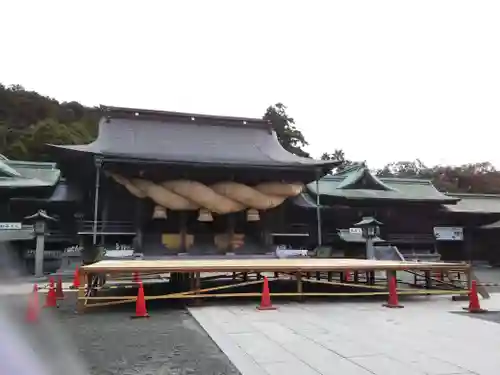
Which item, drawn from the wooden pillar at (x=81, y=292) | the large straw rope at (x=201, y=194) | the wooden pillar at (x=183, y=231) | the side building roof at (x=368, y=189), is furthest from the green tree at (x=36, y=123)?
the wooden pillar at (x=81, y=292)

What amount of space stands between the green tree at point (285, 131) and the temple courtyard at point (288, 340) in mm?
51830

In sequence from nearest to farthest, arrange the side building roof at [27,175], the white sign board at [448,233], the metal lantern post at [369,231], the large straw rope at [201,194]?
the large straw rope at [201,194] < the metal lantern post at [369,231] < the side building roof at [27,175] < the white sign board at [448,233]

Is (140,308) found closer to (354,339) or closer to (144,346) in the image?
(144,346)

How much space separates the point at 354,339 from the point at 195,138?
17.0 meters

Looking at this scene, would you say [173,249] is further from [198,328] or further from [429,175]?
[429,175]

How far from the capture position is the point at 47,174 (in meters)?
23.8

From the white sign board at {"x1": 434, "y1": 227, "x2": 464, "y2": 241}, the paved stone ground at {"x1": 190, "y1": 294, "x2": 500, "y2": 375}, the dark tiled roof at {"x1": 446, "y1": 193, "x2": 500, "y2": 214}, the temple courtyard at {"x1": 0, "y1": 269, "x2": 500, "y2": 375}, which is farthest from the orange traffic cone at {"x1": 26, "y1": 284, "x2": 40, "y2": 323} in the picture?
the dark tiled roof at {"x1": 446, "y1": 193, "x2": 500, "y2": 214}

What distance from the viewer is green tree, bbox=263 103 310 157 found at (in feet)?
201

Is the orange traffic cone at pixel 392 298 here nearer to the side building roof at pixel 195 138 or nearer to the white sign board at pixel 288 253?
the white sign board at pixel 288 253

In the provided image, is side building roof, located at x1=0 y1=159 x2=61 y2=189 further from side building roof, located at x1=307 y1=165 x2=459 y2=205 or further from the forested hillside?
the forested hillside

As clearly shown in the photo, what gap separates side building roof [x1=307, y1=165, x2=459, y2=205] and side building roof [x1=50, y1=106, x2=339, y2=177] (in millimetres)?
4460

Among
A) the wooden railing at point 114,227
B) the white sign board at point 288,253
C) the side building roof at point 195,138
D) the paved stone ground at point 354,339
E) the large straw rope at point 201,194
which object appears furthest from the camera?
the side building roof at point 195,138

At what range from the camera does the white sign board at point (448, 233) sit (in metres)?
27.1

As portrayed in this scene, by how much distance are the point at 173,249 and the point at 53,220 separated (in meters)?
5.87
